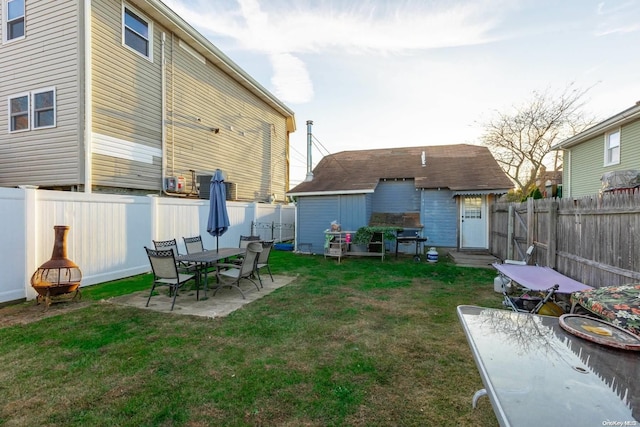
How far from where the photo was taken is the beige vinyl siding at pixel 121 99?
7.96 meters

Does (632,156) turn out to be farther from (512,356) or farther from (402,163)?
(512,356)

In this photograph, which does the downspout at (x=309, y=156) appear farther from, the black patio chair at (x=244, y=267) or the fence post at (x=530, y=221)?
the fence post at (x=530, y=221)

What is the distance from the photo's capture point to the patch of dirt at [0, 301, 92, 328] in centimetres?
445

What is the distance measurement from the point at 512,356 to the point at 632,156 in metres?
12.4

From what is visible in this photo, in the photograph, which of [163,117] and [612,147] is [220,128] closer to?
[163,117]

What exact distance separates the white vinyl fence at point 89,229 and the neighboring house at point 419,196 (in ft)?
14.7

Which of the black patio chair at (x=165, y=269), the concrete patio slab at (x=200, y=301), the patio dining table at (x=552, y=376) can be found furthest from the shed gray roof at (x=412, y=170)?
the patio dining table at (x=552, y=376)

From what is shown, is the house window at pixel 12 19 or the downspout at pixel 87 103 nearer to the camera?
the downspout at pixel 87 103

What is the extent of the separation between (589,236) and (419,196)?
7.82 metres

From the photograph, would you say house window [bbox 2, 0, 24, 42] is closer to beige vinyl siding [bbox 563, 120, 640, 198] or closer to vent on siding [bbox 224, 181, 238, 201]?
vent on siding [bbox 224, 181, 238, 201]

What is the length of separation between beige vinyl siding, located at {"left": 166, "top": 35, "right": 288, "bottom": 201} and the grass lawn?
6.69 meters

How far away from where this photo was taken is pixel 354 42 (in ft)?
33.5

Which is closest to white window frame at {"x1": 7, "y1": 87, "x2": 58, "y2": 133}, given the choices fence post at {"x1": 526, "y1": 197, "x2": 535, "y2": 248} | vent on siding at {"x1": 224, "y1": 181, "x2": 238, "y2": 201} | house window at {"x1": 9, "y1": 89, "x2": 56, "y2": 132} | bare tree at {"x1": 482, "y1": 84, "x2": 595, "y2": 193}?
house window at {"x1": 9, "y1": 89, "x2": 56, "y2": 132}

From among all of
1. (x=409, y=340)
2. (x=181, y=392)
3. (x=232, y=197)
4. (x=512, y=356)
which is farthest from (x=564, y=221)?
(x=232, y=197)
